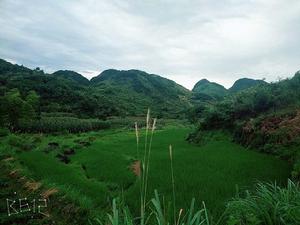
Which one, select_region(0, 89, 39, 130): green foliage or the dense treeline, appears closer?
the dense treeline

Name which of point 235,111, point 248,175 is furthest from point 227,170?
point 235,111

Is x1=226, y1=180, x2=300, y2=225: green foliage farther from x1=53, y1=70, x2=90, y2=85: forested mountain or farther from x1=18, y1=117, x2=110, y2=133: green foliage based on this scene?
x1=53, y1=70, x2=90, y2=85: forested mountain

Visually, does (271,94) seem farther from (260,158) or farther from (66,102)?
(66,102)

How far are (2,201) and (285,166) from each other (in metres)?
8.78

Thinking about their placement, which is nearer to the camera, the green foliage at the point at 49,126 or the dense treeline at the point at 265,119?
the dense treeline at the point at 265,119

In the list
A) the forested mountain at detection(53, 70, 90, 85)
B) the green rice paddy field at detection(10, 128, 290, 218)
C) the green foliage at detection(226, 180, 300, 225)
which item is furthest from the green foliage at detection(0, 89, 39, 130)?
the forested mountain at detection(53, 70, 90, 85)

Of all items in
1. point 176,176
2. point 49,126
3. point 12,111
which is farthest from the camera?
point 49,126

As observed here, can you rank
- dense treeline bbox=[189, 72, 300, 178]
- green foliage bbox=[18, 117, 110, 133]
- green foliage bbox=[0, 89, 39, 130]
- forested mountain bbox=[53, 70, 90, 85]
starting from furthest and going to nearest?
forested mountain bbox=[53, 70, 90, 85] → green foliage bbox=[18, 117, 110, 133] → green foliage bbox=[0, 89, 39, 130] → dense treeline bbox=[189, 72, 300, 178]

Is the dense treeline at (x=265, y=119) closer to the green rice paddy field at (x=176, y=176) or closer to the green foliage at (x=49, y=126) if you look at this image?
the green rice paddy field at (x=176, y=176)

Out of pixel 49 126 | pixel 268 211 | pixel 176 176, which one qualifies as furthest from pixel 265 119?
pixel 49 126

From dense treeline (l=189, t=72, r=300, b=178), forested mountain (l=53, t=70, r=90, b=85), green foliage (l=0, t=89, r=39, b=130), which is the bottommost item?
green foliage (l=0, t=89, r=39, b=130)

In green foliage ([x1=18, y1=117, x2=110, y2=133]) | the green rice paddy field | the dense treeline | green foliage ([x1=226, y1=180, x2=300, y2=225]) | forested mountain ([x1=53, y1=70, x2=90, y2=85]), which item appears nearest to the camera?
green foliage ([x1=226, y1=180, x2=300, y2=225])

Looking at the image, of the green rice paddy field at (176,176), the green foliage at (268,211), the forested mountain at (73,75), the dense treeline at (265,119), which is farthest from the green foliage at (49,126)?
the forested mountain at (73,75)

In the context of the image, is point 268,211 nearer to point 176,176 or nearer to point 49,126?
point 176,176
